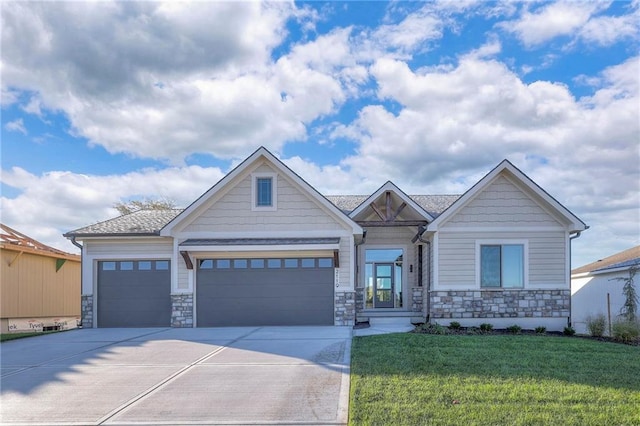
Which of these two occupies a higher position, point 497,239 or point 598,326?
point 497,239

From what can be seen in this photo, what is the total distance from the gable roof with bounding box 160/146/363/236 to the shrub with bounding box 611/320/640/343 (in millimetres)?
7063

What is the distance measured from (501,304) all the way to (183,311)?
9448mm

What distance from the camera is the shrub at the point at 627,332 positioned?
12477 mm

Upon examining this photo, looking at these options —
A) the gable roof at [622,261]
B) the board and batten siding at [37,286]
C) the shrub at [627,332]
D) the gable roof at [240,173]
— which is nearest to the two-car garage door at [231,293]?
the gable roof at [240,173]

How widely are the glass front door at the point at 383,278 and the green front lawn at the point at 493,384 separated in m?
7.01

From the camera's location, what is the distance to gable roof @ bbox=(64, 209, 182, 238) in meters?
16.5

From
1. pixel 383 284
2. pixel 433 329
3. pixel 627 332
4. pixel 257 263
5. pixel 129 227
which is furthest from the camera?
pixel 383 284

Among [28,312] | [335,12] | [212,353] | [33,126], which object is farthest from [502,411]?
[28,312]

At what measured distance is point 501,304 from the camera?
15.4 meters

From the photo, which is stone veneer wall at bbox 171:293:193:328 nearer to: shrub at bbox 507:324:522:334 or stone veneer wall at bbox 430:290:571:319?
stone veneer wall at bbox 430:290:571:319

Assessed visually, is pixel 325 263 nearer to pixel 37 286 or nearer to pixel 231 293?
pixel 231 293

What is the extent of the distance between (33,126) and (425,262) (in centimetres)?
1319

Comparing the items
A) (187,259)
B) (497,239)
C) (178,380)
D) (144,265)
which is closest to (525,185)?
(497,239)

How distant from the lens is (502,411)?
20.4ft
